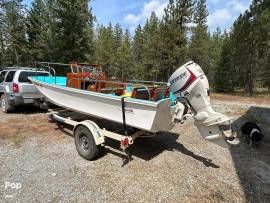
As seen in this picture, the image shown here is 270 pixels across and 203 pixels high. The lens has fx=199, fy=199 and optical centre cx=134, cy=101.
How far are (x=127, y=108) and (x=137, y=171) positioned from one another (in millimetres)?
1252

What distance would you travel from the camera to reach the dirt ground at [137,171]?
3.18m

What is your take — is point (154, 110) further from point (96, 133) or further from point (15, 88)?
point (15, 88)

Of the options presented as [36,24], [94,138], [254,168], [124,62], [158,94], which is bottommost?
[254,168]

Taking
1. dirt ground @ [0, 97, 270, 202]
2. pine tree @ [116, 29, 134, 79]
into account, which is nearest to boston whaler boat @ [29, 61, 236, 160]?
dirt ground @ [0, 97, 270, 202]

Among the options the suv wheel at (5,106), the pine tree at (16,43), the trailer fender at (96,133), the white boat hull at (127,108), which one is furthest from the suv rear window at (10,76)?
the pine tree at (16,43)

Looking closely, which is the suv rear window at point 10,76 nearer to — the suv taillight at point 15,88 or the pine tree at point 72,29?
the suv taillight at point 15,88

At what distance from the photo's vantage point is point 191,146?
519 centimetres

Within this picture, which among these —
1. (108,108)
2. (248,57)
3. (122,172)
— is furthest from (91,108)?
(248,57)

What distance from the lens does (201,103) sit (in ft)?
13.1

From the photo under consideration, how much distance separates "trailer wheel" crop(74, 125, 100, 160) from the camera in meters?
4.16

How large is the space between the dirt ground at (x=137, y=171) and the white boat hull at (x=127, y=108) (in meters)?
0.90

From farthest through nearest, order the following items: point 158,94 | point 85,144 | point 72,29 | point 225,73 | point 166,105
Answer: point 225,73
point 72,29
point 85,144
point 158,94
point 166,105

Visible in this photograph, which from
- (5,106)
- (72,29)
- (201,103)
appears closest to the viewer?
(201,103)

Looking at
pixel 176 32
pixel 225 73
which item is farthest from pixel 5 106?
pixel 225 73
